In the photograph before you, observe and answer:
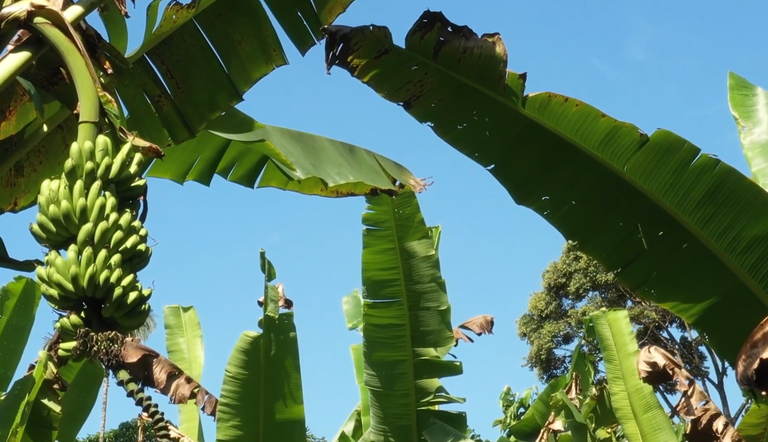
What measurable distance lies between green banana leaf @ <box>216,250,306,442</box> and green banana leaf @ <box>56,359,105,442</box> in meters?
0.65

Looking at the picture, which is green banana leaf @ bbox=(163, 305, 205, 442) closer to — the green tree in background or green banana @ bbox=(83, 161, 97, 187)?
green banana @ bbox=(83, 161, 97, 187)

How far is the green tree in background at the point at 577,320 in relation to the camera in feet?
41.9

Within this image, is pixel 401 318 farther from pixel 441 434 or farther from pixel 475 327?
pixel 475 327

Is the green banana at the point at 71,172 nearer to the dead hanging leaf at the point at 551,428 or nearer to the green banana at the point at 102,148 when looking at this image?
the green banana at the point at 102,148

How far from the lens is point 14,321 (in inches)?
129

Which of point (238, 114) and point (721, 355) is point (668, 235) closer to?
point (721, 355)

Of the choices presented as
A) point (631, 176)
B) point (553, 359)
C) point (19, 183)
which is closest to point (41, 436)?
point (19, 183)

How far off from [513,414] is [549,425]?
332 centimetres

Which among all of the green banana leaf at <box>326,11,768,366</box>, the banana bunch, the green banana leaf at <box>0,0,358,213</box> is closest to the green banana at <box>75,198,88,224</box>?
the banana bunch

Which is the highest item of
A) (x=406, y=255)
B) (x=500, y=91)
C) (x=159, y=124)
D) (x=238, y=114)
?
(x=238, y=114)

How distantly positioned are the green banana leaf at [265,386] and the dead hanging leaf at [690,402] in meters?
1.21

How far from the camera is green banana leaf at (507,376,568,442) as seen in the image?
3904 mm

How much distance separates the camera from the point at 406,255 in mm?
2945

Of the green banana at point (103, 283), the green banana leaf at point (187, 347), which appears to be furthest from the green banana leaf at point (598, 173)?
the green banana leaf at point (187, 347)
